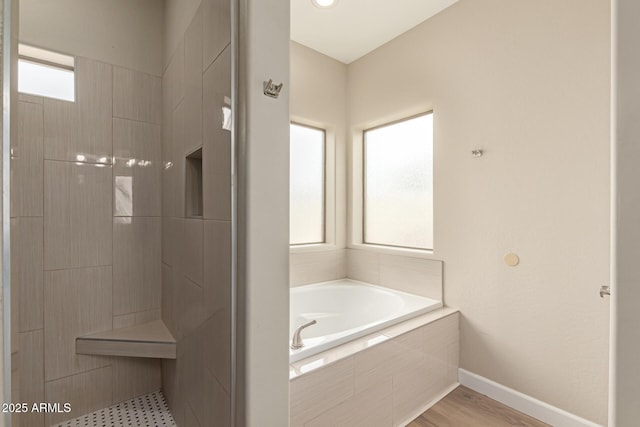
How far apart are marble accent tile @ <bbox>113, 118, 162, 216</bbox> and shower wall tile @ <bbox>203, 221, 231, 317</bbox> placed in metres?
0.84

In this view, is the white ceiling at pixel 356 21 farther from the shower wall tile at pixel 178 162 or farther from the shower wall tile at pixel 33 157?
the shower wall tile at pixel 33 157

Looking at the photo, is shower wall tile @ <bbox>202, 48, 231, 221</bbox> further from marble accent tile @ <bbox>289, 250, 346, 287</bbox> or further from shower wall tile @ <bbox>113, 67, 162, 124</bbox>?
marble accent tile @ <bbox>289, 250, 346, 287</bbox>

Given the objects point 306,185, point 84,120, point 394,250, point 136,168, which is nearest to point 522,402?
point 394,250

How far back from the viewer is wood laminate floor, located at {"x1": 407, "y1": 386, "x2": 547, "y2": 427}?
5.47 feet

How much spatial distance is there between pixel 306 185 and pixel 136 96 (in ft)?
4.82

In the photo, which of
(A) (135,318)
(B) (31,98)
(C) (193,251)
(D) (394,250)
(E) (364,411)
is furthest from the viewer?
(D) (394,250)

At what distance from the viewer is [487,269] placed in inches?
76.4

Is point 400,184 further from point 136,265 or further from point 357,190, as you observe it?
point 136,265

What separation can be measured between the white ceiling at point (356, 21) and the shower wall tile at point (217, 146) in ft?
4.66

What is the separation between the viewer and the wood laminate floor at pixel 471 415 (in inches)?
65.7

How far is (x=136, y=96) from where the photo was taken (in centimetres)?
177

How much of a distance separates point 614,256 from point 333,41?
2.65 meters

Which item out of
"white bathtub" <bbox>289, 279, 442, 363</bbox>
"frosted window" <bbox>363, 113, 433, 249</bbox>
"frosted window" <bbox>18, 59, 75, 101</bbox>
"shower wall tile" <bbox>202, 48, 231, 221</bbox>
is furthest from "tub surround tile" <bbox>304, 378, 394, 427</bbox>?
"frosted window" <bbox>18, 59, 75, 101</bbox>

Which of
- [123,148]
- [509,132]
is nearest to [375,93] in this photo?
[509,132]
